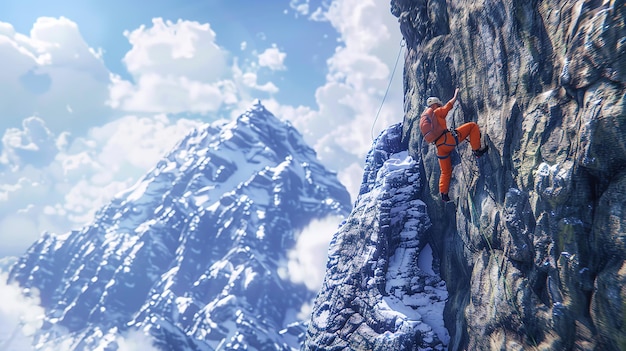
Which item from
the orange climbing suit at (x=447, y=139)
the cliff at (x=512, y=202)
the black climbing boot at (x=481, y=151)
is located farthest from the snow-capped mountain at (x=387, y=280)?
the black climbing boot at (x=481, y=151)

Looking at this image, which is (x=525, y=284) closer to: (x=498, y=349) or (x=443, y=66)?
(x=498, y=349)

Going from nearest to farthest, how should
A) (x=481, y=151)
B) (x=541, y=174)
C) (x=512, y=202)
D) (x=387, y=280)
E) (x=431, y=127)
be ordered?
(x=541, y=174)
(x=512, y=202)
(x=481, y=151)
(x=431, y=127)
(x=387, y=280)

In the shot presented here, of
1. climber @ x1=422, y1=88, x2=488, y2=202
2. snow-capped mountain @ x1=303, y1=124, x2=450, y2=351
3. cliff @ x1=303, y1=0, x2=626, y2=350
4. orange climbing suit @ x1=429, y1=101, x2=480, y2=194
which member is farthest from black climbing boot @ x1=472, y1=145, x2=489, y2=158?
snow-capped mountain @ x1=303, y1=124, x2=450, y2=351

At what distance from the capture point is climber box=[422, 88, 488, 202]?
1507 cm

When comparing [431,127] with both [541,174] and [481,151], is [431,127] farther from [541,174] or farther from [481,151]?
[541,174]

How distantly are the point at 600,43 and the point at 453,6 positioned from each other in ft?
30.7

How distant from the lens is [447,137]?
1588 centimetres

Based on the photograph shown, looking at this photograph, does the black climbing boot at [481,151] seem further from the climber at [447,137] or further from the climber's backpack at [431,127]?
the climber's backpack at [431,127]

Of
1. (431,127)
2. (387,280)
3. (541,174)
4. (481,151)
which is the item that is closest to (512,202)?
(541,174)

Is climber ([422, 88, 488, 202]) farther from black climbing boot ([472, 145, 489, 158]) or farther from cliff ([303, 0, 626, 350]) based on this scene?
cliff ([303, 0, 626, 350])

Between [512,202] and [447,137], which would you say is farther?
[447,137]

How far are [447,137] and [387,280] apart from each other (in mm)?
10801

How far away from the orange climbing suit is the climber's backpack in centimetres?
13

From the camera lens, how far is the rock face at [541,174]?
974 centimetres
